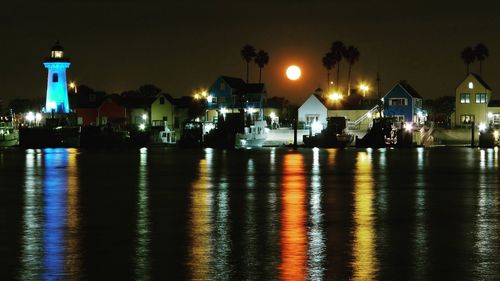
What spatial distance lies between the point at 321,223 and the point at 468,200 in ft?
25.2

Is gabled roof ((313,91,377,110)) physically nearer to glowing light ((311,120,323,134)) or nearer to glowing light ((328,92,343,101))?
glowing light ((328,92,343,101))

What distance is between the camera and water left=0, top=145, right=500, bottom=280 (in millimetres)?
13461

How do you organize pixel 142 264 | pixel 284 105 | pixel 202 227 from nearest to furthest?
1. pixel 142 264
2. pixel 202 227
3. pixel 284 105

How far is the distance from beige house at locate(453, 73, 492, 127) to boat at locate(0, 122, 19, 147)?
176ft

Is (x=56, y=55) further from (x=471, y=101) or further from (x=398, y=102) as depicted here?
(x=471, y=101)

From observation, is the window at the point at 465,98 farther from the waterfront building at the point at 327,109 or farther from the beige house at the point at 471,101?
the waterfront building at the point at 327,109

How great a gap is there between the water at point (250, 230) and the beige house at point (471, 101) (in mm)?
75043

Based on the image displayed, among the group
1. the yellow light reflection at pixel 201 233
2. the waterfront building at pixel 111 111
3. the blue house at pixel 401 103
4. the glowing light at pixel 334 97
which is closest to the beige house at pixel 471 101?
the blue house at pixel 401 103

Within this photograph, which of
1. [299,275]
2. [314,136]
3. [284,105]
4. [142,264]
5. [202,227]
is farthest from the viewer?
[284,105]

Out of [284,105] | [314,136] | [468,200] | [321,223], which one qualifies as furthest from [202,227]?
[284,105]

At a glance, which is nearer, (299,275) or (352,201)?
(299,275)

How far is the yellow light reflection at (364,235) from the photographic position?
13320mm

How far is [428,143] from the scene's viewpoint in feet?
291

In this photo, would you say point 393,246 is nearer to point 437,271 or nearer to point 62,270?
point 437,271
